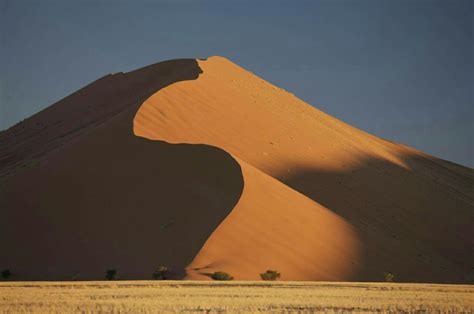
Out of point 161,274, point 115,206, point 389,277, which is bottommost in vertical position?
point 161,274

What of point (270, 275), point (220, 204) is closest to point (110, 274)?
point (270, 275)

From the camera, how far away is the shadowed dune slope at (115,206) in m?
26.1

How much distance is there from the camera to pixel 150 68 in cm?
5541

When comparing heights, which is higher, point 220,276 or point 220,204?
point 220,204

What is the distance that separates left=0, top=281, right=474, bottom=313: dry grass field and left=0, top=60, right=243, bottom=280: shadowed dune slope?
372 cm

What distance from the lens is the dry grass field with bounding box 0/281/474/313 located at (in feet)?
53.1

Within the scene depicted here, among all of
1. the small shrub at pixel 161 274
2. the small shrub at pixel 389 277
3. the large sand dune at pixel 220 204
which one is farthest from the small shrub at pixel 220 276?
the small shrub at pixel 389 277

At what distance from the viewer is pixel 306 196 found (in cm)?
3269

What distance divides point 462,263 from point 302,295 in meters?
16.5

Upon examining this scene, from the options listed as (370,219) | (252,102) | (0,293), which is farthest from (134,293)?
(252,102)

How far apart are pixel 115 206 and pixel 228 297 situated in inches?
458

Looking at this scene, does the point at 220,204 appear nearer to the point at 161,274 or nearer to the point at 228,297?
the point at 161,274

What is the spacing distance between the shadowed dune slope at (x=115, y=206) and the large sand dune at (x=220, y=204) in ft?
0.18

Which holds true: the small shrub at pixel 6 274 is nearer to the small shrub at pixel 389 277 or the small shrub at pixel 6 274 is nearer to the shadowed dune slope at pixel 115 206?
the shadowed dune slope at pixel 115 206
